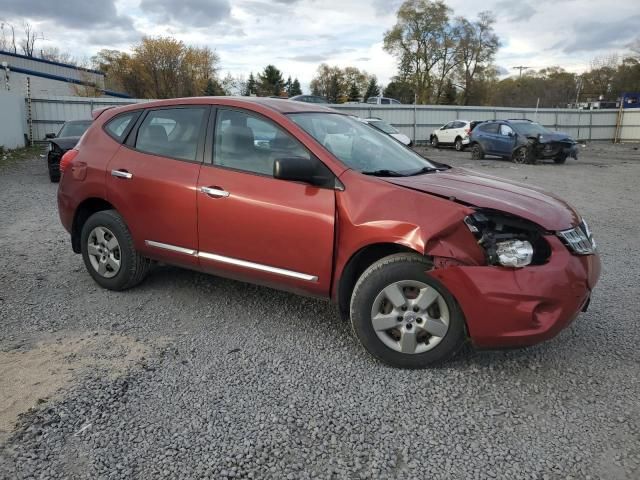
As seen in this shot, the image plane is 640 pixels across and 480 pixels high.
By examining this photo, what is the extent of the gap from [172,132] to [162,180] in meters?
0.46

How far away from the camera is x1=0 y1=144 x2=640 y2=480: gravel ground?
2412 millimetres

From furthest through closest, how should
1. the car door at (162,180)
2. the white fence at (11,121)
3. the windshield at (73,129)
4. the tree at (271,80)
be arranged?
1. the tree at (271,80)
2. the white fence at (11,121)
3. the windshield at (73,129)
4. the car door at (162,180)

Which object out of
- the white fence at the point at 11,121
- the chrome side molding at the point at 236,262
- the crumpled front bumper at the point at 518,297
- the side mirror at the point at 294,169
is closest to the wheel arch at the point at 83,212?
the chrome side molding at the point at 236,262

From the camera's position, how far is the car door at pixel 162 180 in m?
4.01

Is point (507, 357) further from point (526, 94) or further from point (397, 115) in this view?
point (526, 94)

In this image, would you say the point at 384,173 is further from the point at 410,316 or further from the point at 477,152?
the point at 477,152

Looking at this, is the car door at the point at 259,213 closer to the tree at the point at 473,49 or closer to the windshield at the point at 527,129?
the windshield at the point at 527,129

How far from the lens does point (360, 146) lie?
13.0 feet

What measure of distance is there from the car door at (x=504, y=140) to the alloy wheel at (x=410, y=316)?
57.0 feet

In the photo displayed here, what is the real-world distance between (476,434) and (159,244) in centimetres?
281

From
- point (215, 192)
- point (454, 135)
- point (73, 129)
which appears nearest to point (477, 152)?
point (454, 135)

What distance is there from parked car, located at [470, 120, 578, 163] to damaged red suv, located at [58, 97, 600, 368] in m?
15.6

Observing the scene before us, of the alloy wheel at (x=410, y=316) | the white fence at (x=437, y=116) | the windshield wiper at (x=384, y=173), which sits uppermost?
the white fence at (x=437, y=116)

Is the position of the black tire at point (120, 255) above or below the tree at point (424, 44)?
below
